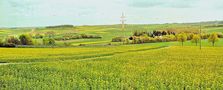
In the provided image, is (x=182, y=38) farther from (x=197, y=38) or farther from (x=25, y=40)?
(x=25, y=40)

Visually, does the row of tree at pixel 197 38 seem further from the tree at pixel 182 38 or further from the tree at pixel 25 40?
the tree at pixel 25 40

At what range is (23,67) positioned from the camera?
2669 cm

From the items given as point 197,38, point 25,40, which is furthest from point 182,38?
point 25,40

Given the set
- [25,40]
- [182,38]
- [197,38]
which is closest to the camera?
[197,38]

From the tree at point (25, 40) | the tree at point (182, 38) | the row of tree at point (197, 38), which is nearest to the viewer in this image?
the row of tree at point (197, 38)

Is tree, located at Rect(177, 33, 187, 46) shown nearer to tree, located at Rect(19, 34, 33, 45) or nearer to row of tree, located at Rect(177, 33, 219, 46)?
row of tree, located at Rect(177, 33, 219, 46)

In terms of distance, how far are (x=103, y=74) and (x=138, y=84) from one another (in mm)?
4315

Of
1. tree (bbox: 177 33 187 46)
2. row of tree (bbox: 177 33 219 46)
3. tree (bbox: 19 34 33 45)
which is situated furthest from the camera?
tree (bbox: 19 34 33 45)

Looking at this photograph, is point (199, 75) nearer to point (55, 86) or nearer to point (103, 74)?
point (103, 74)

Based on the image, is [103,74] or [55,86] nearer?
[55,86]

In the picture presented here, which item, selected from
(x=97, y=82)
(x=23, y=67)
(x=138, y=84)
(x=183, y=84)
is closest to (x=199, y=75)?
(x=183, y=84)

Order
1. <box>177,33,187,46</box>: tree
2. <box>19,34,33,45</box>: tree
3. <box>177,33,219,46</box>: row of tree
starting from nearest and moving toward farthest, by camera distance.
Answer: <box>177,33,219,46</box>: row of tree, <box>177,33,187,46</box>: tree, <box>19,34,33,45</box>: tree

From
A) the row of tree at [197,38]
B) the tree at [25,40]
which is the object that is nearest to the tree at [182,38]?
the row of tree at [197,38]

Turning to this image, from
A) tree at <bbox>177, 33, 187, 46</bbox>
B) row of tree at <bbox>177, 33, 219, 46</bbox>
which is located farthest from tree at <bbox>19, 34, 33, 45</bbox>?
row of tree at <bbox>177, 33, 219, 46</bbox>
